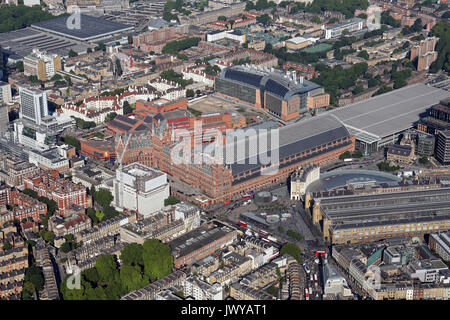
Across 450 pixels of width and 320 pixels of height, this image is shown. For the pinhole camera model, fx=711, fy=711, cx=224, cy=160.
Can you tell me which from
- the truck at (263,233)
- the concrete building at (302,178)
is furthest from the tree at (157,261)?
the concrete building at (302,178)

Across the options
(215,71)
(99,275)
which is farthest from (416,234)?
(215,71)

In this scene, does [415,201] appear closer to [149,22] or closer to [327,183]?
[327,183]

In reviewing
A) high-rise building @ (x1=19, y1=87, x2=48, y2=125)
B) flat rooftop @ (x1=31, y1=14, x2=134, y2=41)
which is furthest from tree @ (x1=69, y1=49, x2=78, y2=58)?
high-rise building @ (x1=19, y1=87, x2=48, y2=125)

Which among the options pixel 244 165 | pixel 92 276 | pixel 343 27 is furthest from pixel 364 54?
pixel 92 276

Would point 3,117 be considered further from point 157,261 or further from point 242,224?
point 157,261

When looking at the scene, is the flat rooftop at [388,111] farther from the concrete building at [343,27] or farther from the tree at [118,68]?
the tree at [118,68]
